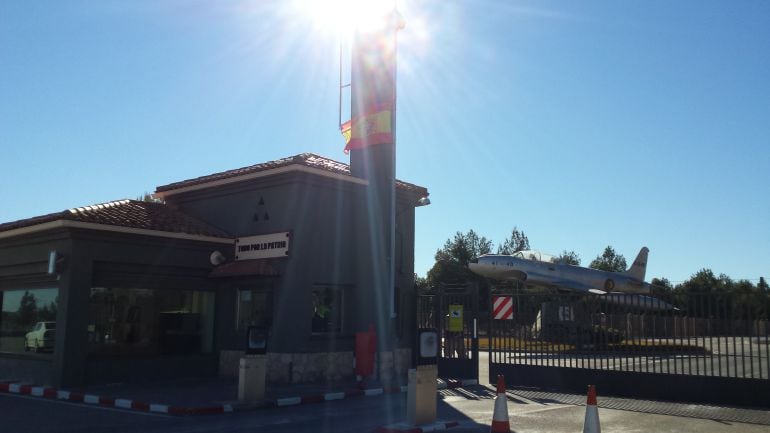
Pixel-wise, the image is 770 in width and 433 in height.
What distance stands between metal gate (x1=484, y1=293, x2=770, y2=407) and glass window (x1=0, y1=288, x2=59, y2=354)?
10.8 m

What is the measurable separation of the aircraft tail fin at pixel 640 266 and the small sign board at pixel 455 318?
125 feet

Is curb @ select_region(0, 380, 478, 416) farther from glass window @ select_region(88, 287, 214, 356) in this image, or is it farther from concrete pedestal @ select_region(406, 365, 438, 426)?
glass window @ select_region(88, 287, 214, 356)

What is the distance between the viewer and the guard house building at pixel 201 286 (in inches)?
630

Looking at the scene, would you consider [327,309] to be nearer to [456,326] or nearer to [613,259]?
[456,326]

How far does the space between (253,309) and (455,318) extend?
535 centimetres

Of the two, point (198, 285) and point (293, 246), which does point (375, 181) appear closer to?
point (293, 246)

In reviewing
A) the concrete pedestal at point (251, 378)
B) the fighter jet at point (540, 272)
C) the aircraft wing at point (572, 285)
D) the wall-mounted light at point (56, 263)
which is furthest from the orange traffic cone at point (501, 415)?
the aircraft wing at point (572, 285)

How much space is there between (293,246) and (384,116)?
192 inches

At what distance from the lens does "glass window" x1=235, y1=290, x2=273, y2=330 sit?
17.6 m

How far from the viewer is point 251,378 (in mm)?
12977

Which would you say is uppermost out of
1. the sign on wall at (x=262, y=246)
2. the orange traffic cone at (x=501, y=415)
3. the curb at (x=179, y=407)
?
the sign on wall at (x=262, y=246)

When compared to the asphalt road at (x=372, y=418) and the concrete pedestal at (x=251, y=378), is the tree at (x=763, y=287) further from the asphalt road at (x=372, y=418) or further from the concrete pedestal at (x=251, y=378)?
the concrete pedestal at (x=251, y=378)

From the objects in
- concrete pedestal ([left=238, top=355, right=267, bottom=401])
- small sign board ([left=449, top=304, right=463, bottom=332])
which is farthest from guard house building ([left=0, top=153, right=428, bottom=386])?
concrete pedestal ([left=238, top=355, right=267, bottom=401])

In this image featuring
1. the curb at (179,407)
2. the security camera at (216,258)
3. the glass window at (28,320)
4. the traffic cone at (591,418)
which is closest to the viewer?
the traffic cone at (591,418)
